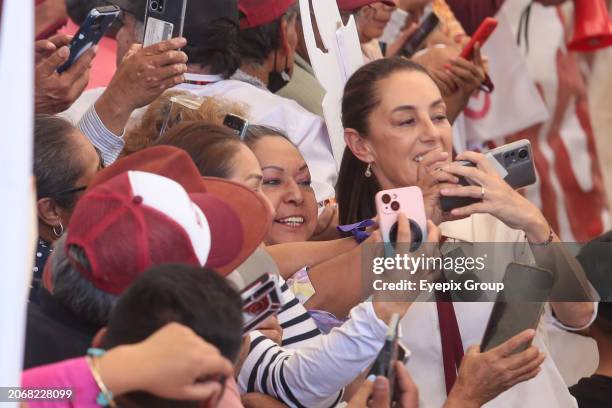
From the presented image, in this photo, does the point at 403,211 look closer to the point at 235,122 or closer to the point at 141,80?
the point at 235,122

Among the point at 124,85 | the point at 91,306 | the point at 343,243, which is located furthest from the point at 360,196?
the point at 91,306

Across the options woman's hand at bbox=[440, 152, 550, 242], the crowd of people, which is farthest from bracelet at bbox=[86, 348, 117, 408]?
woman's hand at bbox=[440, 152, 550, 242]

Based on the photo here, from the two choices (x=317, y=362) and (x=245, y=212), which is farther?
(x=317, y=362)

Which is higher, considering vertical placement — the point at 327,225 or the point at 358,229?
the point at 358,229

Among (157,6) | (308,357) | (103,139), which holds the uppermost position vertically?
(157,6)

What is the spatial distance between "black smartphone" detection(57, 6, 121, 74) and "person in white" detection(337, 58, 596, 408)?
67 cm

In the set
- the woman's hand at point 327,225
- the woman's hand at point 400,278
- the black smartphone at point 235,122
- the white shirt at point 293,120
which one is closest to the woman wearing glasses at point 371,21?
the white shirt at point 293,120

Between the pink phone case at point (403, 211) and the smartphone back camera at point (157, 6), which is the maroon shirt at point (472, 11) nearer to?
the smartphone back camera at point (157, 6)

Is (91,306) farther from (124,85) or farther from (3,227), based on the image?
(124,85)

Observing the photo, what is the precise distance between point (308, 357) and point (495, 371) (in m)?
0.37

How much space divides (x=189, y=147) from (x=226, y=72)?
997 millimetres

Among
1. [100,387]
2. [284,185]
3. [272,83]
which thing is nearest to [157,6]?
[284,185]

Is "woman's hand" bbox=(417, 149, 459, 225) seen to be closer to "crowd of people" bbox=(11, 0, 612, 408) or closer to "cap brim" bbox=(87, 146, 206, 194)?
"crowd of people" bbox=(11, 0, 612, 408)

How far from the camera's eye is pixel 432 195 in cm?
258
